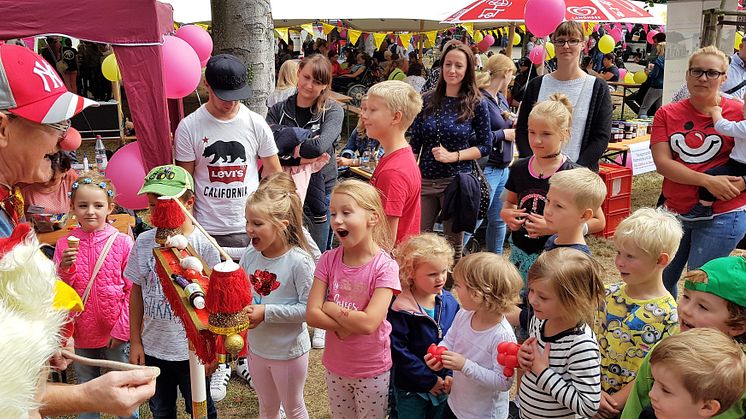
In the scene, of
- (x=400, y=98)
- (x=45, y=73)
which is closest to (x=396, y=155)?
(x=400, y=98)

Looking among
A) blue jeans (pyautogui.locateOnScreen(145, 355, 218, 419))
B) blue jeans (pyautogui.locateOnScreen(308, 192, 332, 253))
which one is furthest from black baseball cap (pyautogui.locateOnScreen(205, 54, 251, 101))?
blue jeans (pyautogui.locateOnScreen(308, 192, 332, 253))

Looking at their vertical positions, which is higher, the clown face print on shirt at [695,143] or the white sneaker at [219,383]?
the clown face print on shirt at [695,143]

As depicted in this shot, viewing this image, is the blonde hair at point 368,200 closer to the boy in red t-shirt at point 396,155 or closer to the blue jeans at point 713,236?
the boy in red t-shirt at point 396,155

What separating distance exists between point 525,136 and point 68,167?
329cm

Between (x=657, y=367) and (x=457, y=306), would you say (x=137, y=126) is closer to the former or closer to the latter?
(x=457, y=306)

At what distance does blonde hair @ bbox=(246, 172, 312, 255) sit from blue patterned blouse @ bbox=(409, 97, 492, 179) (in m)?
1.52

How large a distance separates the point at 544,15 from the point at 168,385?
5.46 meters

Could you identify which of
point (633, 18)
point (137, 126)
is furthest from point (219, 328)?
point (633, 18)

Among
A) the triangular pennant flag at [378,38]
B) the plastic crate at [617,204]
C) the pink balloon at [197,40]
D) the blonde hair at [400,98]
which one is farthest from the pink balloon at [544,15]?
the triangular pennant flag at [378,38]

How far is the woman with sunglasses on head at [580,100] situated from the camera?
3938mm

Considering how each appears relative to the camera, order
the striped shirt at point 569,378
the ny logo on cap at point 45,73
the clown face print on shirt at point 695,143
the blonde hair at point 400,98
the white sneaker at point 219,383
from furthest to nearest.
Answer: the white sneaker at point 219,383 → the clown face print on shirt at point 695,143 → the blonde hair at point 400,98 → the striped shirt at point 569,378 → the ny logo on cap at point 45,73

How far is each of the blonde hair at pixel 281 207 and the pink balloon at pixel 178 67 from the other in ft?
6.28

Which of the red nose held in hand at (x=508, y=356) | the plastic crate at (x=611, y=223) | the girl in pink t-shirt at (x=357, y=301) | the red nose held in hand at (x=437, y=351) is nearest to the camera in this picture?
the red nose held in hand at (x=508, y=356)

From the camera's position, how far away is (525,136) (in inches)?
164
